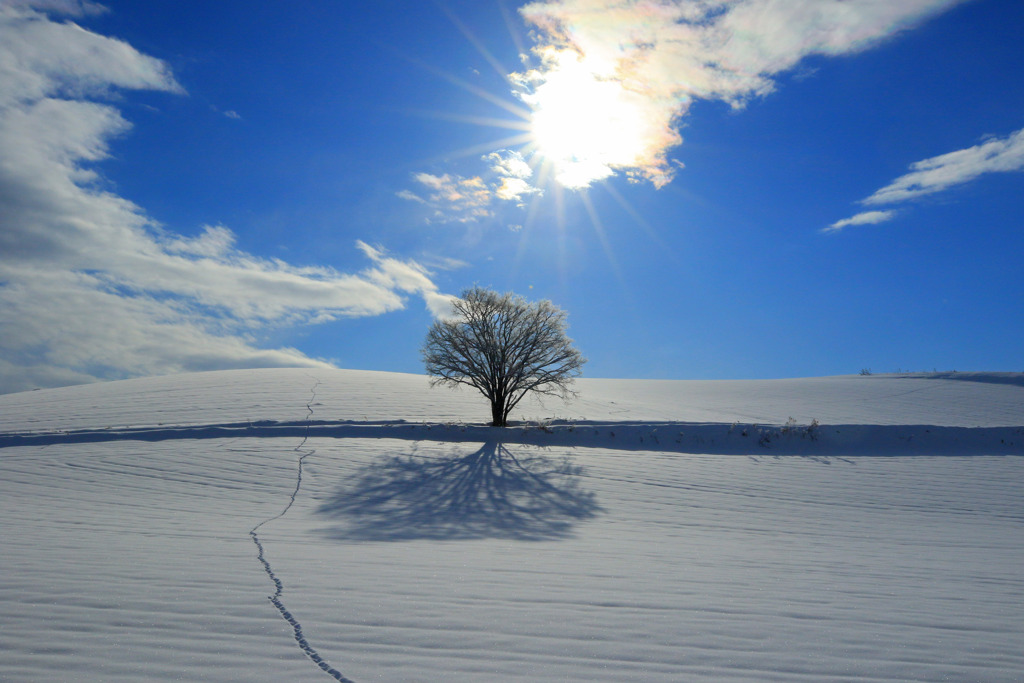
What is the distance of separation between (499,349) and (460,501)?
929cm

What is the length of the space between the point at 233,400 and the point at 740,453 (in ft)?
57.5

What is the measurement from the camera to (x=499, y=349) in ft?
57.6

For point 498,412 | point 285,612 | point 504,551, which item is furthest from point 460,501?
point 498,412

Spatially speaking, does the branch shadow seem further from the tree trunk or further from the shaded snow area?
the tree trunk

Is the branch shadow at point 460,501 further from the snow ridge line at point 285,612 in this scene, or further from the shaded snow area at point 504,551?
the snow ridge line at point 285,612

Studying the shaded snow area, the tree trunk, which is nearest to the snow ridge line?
the shaded snow area

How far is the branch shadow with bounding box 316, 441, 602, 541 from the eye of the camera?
22.3 ft

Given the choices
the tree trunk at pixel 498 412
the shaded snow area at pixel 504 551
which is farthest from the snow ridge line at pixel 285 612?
the tree trunk at pixel 498 412

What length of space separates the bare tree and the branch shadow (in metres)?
5.09

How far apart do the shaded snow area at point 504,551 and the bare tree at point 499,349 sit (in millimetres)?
1705

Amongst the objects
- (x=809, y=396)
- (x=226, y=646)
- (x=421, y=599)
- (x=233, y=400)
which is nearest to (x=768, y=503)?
(x=421, y=599)

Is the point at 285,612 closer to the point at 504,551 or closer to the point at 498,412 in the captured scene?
the point at 504,551

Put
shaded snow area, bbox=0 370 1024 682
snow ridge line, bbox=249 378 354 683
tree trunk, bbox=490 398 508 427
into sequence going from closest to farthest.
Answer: snow ridge line, bbox=249 378 354 683, shaded snow area, bbox=0 370 1024 682, tree trunk, bbox=490 398 508 427

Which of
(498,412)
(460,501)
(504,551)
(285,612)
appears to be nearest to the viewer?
(285,612)
